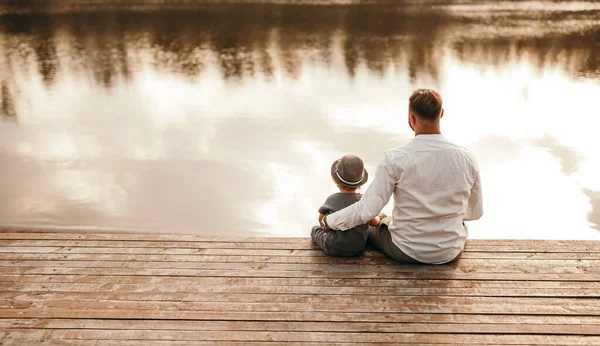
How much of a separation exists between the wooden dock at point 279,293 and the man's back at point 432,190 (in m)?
0.17

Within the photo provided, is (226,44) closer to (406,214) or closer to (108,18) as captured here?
(108,18)

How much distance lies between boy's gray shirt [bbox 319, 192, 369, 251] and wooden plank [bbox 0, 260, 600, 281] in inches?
4.3

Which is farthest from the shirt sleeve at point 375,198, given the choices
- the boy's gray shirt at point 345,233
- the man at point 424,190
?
the boy's gray shirt at point 345,233

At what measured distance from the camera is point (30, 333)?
2393 millimetres

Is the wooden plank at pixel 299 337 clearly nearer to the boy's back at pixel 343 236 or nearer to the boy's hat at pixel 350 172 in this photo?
the boy's back at pixel 343 236

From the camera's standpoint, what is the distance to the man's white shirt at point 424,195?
8.63 feet

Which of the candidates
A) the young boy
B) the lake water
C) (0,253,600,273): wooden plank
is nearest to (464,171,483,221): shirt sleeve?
(0,253,600,273): wooden plank

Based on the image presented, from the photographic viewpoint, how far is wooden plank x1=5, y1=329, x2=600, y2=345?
7.65 ft

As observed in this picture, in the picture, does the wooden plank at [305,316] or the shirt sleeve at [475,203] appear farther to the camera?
the shirt sleeve at [475,203]

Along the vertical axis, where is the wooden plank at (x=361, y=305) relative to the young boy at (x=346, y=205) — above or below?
below

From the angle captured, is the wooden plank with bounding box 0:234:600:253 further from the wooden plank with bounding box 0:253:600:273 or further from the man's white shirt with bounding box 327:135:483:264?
the man's white shirt with bounding box 327:135:483:264

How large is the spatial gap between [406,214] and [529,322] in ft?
2.34

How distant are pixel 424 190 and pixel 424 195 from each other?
0.9 inches

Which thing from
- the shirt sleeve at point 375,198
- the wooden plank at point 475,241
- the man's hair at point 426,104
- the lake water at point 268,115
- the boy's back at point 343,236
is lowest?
the lake water at point 268,115
